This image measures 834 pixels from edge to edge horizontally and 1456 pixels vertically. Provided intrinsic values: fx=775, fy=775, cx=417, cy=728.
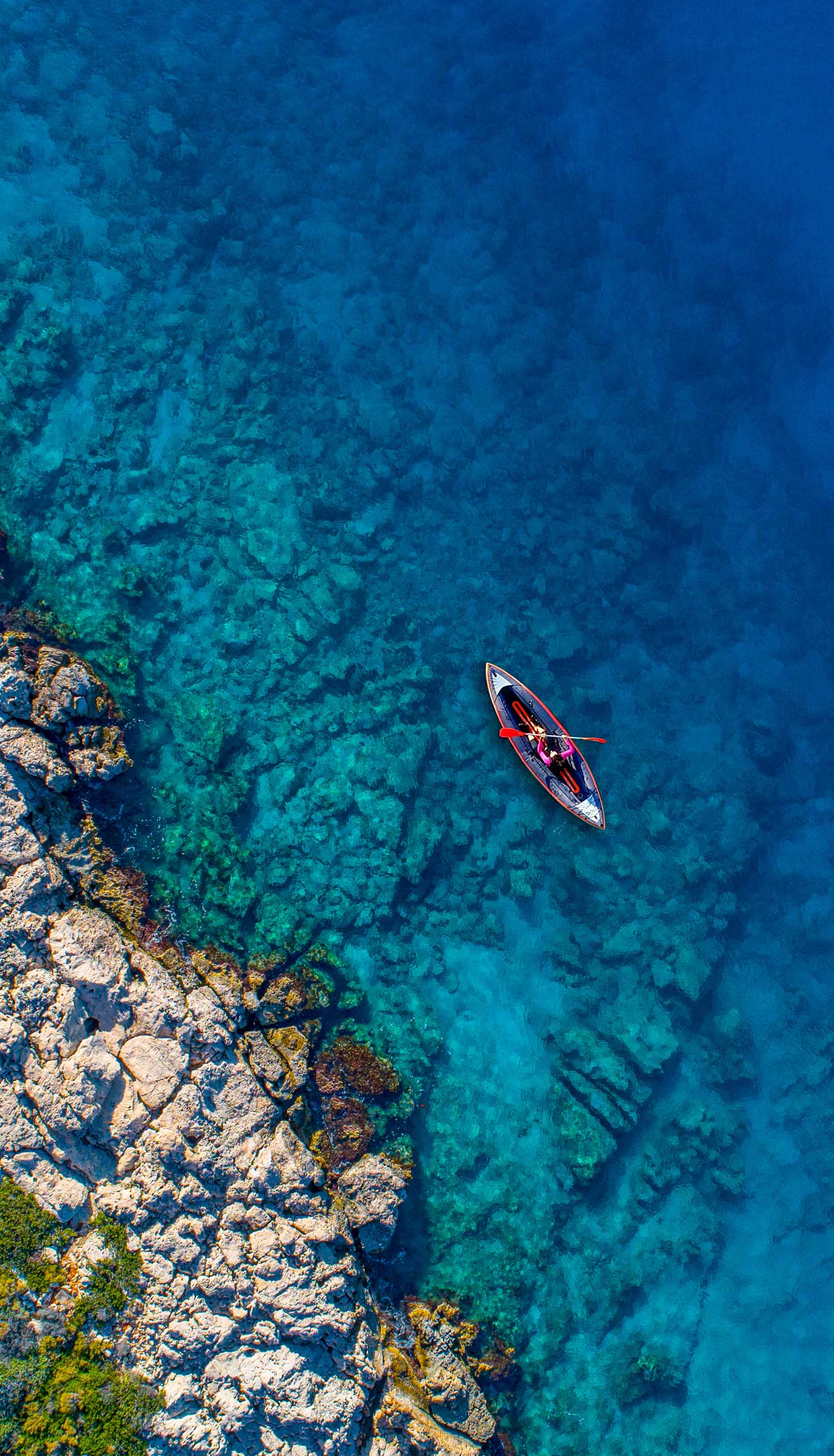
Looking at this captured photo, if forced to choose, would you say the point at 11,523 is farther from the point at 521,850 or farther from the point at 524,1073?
the point at 524,1073

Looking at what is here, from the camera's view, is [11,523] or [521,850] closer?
[11,523]

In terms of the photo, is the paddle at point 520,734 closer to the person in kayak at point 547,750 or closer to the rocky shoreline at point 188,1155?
the person in kayak at point 547,750

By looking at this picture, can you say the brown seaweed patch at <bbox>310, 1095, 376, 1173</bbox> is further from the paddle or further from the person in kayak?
the paddle

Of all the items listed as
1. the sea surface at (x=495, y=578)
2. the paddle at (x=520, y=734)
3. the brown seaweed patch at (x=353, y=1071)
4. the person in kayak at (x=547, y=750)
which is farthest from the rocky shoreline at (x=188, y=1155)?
the person in kayak at (x=547, y=750)

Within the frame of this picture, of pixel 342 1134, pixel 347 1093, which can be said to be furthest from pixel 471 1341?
pixel 347 1093

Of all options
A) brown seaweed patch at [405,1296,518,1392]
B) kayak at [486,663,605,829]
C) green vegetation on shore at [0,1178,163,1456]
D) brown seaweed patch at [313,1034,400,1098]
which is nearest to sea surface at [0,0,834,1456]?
brown seaweed patch at [405,1296,518,1392]

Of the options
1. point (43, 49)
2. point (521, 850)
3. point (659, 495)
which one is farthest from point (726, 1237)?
point (43, 49)
